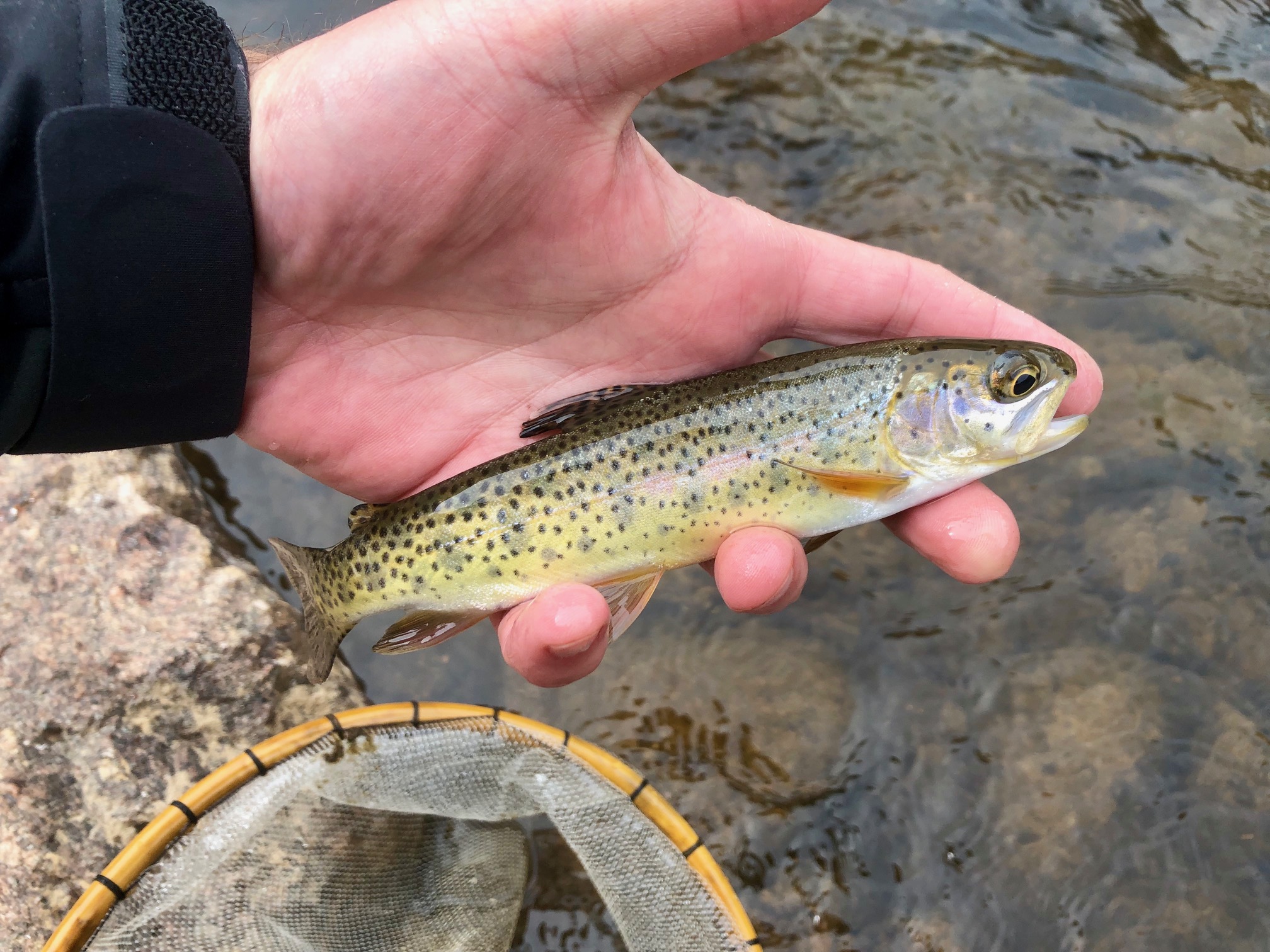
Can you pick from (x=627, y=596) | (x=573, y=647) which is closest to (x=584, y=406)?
(x=627, y=596)

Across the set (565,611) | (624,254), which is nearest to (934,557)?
(565,611)

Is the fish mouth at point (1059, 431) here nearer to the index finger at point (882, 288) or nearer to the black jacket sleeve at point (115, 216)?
the index finger at point (882, 288)

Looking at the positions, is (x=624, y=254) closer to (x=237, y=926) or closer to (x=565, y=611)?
(x=565, y=611)

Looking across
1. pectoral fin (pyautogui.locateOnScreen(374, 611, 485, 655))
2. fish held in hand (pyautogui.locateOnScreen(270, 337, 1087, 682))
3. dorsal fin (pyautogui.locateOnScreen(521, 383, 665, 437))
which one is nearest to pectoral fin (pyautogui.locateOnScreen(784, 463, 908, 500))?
fish held in hand (pyautogui.locateOnScreen(270, 337, 1087, 682))

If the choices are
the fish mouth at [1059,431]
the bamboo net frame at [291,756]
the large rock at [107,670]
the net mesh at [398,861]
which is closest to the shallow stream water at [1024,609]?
the net mesh at [398,861]

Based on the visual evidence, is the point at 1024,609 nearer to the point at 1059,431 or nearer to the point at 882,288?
the point at 1059,431
